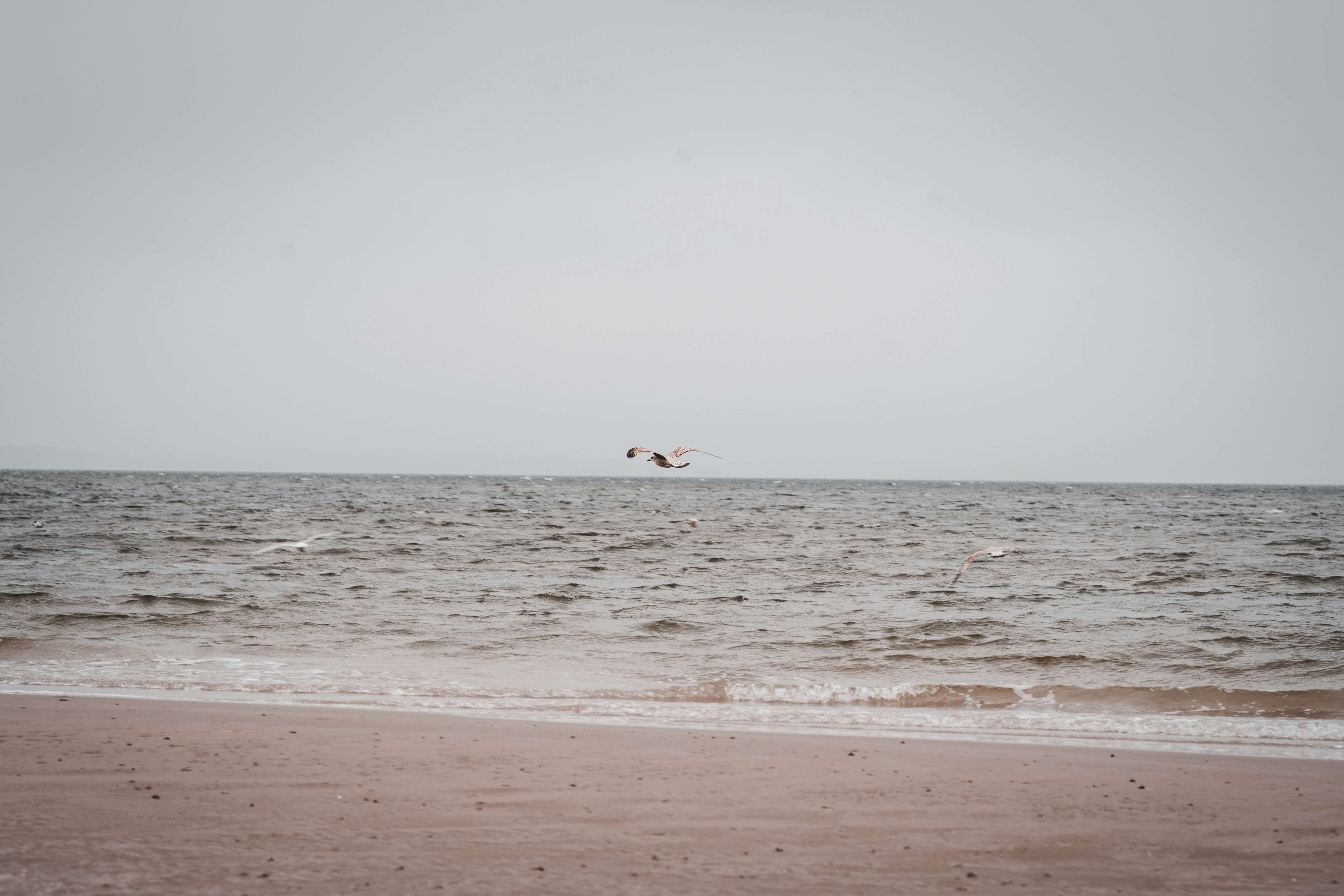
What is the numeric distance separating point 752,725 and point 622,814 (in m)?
3.22

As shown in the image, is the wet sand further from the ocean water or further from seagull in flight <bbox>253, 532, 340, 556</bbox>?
seagull in flight <bbox>253, 532, 340, 556</bbox>

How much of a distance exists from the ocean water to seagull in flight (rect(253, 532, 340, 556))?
0.30 m

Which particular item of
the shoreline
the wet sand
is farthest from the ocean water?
the wet sand

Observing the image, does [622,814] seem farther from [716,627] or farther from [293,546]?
[293,546]

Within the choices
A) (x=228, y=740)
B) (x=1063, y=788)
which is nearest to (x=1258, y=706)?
(x=1063, y=788)

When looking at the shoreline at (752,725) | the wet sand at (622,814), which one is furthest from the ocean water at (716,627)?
the wet sand at (622,814)

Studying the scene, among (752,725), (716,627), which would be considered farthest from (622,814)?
(716,627)

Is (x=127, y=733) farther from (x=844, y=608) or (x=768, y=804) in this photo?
(x=844, y=608)

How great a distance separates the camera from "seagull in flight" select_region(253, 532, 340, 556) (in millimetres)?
21406

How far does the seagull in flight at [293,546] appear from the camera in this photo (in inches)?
843

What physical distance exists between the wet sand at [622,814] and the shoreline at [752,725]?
377 mm

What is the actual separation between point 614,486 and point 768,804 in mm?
106809

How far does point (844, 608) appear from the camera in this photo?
50.9 feet

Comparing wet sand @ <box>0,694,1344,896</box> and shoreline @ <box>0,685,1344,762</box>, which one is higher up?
wet sand @ <box>0,694,1344,896</box>
